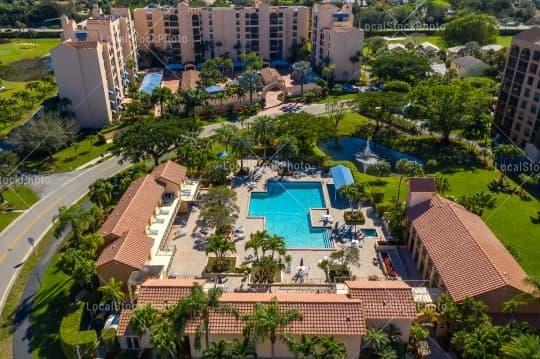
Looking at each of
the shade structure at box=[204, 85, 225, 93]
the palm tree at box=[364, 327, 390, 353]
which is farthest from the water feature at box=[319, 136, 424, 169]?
the palm tree at box=[364, 327, 390, 353]

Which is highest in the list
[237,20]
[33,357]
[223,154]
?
[237,20]

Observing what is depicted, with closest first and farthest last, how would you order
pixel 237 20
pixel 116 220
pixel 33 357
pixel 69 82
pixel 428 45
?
pixel 33 357 < pixel 116 220 < pixel 69 82 < pixel 237 20 < pixel 428 45

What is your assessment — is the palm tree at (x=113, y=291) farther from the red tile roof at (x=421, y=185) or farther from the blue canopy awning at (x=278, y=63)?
the blue canopy awning at (x=278, y=63)

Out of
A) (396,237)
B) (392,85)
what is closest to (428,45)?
(392,85)

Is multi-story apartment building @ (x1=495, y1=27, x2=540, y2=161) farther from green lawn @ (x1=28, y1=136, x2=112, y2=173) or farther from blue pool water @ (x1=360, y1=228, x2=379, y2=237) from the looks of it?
green lawn @ (x1=28, y1=136, x2=112, y2=173)

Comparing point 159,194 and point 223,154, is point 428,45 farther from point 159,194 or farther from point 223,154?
point 159,194

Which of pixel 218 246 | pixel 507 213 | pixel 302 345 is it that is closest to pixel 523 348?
pixel 302 345

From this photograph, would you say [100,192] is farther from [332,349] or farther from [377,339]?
[377,339]
